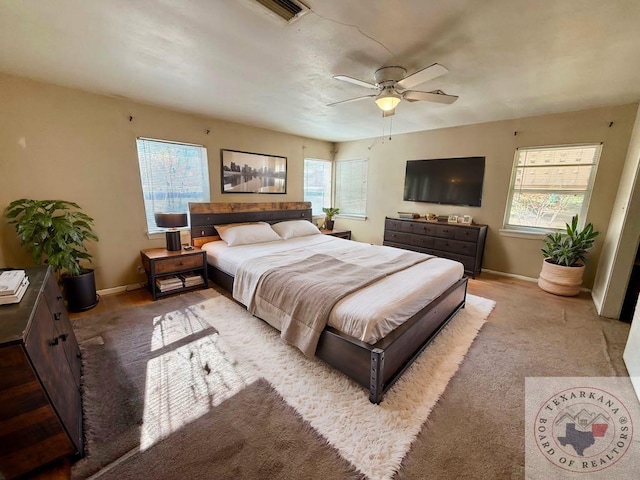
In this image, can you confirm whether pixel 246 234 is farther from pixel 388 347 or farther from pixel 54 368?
pixel 388 347

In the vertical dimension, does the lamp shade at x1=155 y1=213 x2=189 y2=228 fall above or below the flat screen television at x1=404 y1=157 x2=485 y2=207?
below

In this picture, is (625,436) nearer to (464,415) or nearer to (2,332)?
(464,415)

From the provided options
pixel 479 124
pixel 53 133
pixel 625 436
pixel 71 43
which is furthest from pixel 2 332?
pixel 479 124

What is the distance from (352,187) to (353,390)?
4802 mm

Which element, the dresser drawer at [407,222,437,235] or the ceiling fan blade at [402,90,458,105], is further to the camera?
the dresser drawer at [407,222,437,235]

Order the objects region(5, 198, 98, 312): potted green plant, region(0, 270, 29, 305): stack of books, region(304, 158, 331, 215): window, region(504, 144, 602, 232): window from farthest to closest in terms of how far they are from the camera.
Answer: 1. region(304, 158, 331, 215): window
2. region(504, 144, 602, 232): window
3. region(5, 198, 98, 312): potted green plant
4. region(0, 270, 29, 305): stack of books

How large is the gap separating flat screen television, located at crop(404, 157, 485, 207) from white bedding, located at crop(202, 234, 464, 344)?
1.98 metres

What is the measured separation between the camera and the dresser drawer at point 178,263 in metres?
3.15

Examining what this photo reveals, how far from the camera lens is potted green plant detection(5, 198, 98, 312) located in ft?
8.11

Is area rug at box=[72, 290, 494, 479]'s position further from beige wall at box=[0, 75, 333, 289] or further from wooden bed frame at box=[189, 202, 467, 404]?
beige wall at box=[0, 75, 333, 289]

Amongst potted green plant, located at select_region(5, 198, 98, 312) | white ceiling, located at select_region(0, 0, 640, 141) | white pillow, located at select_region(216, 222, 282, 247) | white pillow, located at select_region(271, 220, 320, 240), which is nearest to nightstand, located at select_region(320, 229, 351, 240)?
white pillow, located at select_region(271, 220, 320, 240)

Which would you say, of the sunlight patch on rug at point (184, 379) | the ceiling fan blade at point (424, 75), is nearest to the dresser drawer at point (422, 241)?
the ceiling fan blade at point (424, 75)

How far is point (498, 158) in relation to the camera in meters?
4.04

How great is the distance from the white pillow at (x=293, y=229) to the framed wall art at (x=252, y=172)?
0.85 m
